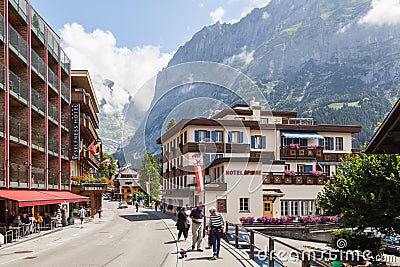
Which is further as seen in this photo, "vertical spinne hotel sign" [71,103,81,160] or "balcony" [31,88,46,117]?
"vertical spinne hotel sign" [71,103,81,160]

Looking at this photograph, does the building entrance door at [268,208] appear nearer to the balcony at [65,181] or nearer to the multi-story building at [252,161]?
the multi-story building at [252,161]

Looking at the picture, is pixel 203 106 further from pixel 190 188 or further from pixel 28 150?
pixel 190 188

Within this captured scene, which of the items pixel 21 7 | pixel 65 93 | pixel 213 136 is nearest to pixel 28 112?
pixel 21 7

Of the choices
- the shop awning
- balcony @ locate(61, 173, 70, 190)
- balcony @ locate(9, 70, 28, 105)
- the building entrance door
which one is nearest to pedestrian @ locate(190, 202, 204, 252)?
balcony @ locate(9, 70, 28, 105)

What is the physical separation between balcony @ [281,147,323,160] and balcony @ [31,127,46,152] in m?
27.5

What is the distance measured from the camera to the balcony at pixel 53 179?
42.9 meters

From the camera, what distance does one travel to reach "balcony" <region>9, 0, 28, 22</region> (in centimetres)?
3281

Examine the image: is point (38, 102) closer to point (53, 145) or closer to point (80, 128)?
point (53, 145)

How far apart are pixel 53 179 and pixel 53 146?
2.91m

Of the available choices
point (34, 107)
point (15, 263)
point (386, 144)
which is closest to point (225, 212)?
Result: point (34, 107)

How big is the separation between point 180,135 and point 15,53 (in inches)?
935

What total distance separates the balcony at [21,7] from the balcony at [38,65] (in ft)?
9.86

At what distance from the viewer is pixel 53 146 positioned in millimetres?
44969

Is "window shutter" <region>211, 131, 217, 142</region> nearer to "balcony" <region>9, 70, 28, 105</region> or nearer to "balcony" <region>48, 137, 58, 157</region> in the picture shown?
"balcony" <region>48, 137, 58, 157</region>
